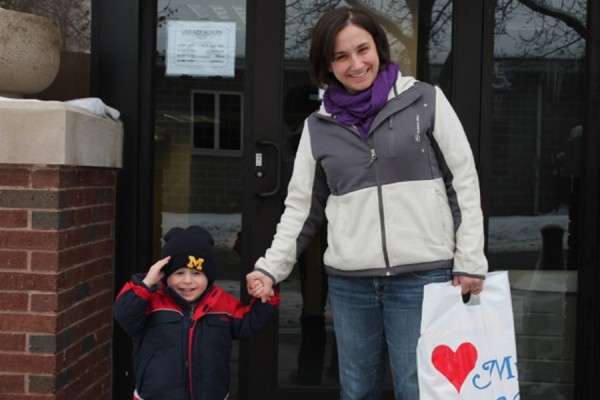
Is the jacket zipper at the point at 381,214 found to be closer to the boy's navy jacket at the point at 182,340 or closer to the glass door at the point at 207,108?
the boy's navy jacket at the point at 182,340

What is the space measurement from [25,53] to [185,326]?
4.49 ft

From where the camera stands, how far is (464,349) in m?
2.36

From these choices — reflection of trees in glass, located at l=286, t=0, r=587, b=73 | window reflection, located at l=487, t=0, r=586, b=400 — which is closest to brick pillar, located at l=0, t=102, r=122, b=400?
reflection of trees in glass, located at l=286, t=0, r=587, b=73

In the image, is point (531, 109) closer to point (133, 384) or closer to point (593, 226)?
point (593, 226)

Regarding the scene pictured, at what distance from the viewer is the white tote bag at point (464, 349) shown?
92.1 inches

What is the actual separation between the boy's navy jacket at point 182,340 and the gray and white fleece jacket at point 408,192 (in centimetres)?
46

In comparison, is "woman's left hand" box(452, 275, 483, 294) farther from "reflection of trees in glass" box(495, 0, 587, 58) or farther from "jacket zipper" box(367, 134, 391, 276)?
"reflection of trees in glass" box(495, 0, 587, 58)

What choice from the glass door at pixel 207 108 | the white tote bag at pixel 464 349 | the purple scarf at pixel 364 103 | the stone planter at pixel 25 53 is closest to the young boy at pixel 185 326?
the white tote bag at pixel 464 349

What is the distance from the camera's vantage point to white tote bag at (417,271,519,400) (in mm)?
2340

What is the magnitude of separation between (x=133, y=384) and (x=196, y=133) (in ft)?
4.11

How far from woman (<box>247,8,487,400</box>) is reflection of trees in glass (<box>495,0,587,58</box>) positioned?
1385 millimetres

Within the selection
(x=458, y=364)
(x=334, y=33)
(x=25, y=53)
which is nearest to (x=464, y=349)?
(x=458, y=364)

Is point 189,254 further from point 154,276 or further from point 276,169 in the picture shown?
point 276,169

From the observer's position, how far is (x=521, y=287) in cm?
372
